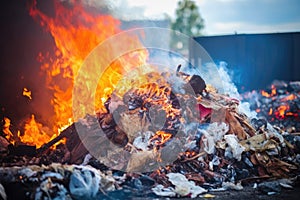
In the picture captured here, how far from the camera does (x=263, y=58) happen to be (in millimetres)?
18906

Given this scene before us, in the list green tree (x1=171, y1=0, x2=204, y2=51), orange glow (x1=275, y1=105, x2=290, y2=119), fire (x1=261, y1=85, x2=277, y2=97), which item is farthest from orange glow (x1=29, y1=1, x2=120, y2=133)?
green tree (x1=171, y1=0, x2=204, y2=51)

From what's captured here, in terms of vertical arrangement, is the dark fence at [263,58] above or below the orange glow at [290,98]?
above

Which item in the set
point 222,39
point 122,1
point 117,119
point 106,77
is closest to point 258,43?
point 222,39

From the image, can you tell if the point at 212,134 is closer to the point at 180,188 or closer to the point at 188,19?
the point at 180,188

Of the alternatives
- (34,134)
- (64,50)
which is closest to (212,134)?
(34,134)

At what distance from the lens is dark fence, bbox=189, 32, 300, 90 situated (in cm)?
1878

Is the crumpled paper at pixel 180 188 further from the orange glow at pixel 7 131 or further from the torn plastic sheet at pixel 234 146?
the orange glow at pixel 7 131

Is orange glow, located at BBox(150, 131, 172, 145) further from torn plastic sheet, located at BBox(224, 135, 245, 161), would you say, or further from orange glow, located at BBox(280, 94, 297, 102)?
orange glow, located at BBox(280, 94, 297, 102)

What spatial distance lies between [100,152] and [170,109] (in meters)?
1.76

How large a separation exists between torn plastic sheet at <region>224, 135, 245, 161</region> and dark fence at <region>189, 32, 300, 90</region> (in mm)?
10887

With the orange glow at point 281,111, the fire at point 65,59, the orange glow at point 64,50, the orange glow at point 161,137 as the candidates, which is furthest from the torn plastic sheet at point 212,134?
the orange glow at point 281,111

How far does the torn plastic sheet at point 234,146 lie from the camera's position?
786 centimetres

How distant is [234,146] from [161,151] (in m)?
1.54

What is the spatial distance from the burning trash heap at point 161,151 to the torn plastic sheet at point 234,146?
20 millimetres
